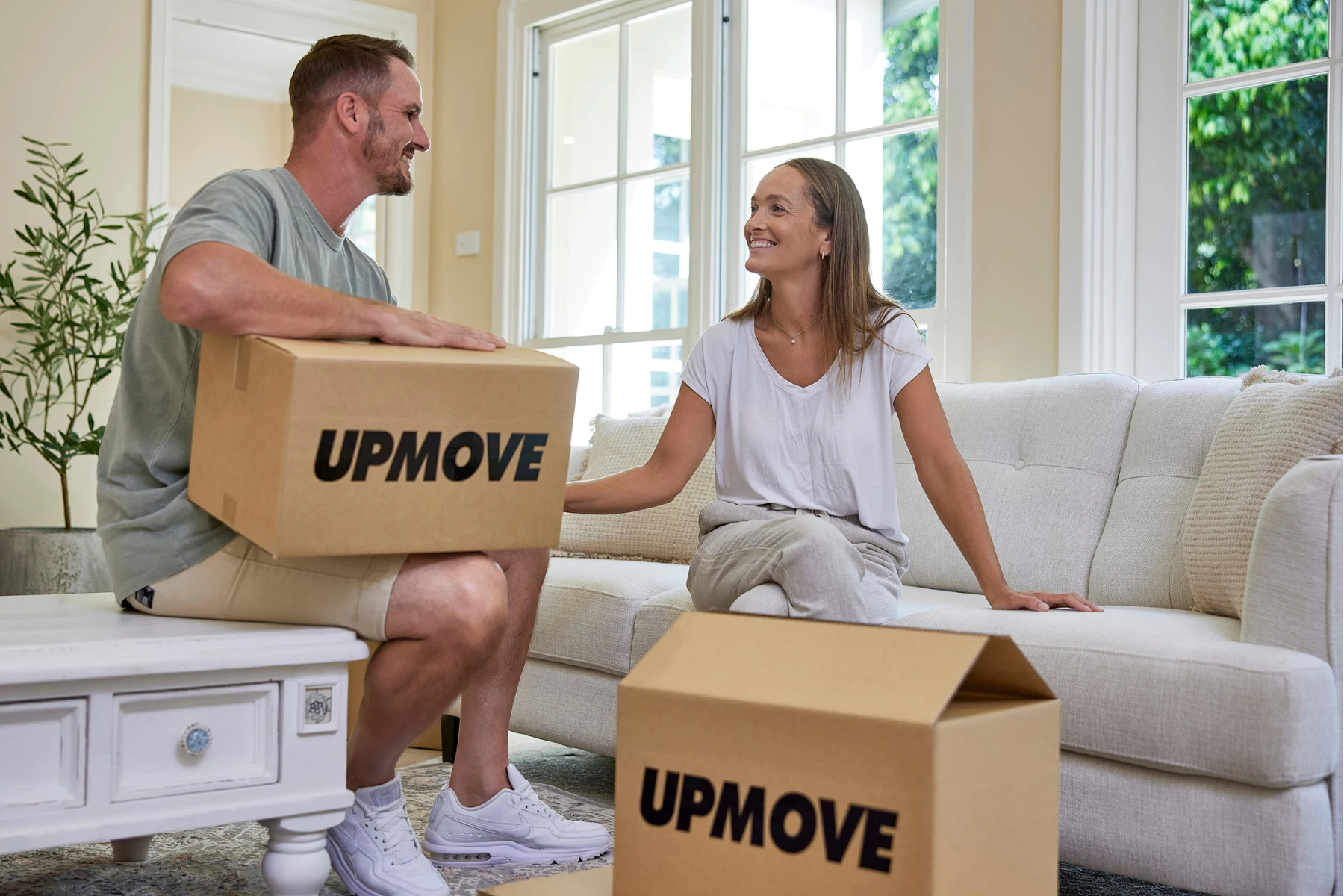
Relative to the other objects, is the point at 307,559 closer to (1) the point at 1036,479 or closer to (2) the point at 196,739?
(2) the point at 196,739

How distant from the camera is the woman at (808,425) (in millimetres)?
1967

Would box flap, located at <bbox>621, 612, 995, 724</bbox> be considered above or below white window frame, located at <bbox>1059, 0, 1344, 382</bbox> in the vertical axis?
below

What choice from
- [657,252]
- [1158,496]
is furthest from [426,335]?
[657,252]

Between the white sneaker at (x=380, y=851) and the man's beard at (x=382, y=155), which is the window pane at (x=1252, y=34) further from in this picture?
the white sneaker at (x=380, y=851)

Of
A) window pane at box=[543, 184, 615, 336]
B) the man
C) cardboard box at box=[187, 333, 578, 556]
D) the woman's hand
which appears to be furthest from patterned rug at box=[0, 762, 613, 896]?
window pane at box=[543, 184, 615, 336]

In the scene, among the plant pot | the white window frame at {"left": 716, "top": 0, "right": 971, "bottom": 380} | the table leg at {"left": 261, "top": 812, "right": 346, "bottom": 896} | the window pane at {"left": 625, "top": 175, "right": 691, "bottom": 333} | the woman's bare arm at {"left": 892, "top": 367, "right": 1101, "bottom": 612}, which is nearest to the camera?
the table leg at {"left": 261, "top": 812, "right": 346, "bottom": 896}

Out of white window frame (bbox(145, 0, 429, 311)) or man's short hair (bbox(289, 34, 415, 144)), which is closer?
man's short hair (bbox(289, 34, 415, 144))

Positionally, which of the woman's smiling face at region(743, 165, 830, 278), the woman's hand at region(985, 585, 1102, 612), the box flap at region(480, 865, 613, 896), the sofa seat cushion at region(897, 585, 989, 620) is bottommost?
the box flap at region(480, 865, 613, 896)

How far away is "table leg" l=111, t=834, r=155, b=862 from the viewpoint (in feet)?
6.04

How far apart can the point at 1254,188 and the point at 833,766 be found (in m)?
2.39

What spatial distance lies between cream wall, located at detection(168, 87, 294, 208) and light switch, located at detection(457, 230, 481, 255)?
2978 millimetres

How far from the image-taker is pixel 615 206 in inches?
175

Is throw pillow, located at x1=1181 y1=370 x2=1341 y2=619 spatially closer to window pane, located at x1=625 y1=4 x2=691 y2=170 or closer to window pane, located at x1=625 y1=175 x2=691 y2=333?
window pane, located at x1=625 y1=175 x2=691 y2=333

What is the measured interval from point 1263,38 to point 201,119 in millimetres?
6158
